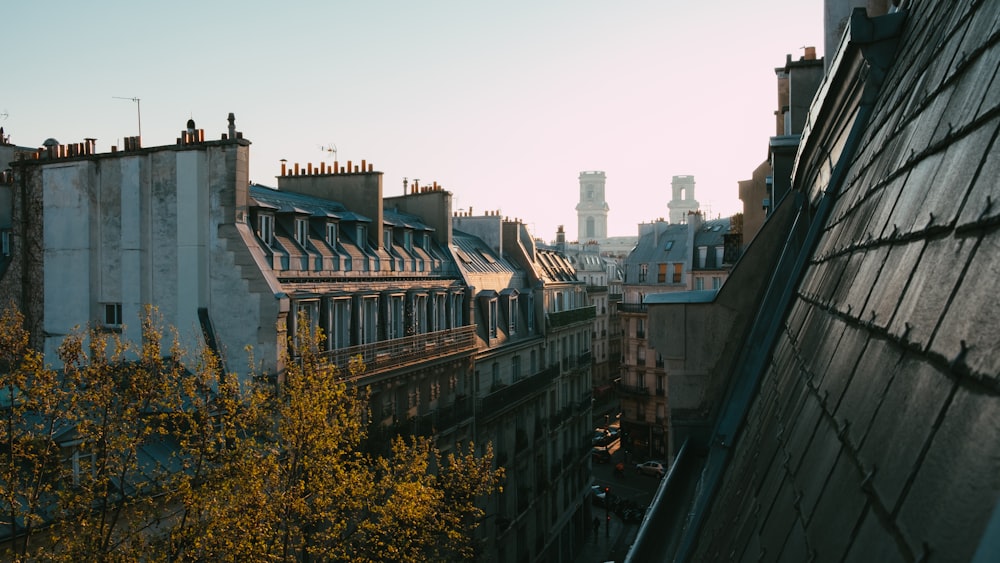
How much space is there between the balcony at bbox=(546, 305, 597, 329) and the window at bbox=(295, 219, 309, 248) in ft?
65.1

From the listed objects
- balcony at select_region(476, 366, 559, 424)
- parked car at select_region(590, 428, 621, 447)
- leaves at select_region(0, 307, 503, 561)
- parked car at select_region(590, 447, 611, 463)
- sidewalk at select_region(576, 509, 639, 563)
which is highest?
leaves at select_region(0, 307, 503, 561)

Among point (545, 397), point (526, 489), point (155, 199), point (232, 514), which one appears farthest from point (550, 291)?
point (232, 514)

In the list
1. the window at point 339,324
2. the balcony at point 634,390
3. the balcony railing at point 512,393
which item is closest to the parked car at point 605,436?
the balcony at point 634,390

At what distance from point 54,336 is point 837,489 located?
2734 cm

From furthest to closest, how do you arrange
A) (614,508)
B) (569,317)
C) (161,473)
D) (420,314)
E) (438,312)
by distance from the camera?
(614,508), (569,317), (438,312), (420,314), (161,473)

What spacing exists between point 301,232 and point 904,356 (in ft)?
76.8

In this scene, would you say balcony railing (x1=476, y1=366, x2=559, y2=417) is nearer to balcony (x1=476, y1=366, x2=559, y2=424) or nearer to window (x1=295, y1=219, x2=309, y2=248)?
balcony (x1=476, y1=366, x2=559, y2=424)

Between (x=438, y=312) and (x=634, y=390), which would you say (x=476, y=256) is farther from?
(x=634, y=390)

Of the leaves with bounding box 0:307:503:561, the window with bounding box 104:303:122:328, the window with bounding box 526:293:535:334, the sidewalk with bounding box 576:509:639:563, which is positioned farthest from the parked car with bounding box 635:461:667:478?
the window with bounding box 104:303:122:328

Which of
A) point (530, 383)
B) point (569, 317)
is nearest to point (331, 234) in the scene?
point (530, 383)

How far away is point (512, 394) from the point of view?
118 feet

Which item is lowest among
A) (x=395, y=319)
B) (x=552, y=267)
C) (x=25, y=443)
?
(x=25, y=443)

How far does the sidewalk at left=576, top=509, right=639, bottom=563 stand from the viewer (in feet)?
139

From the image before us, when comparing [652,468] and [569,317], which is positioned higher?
[569,317]
